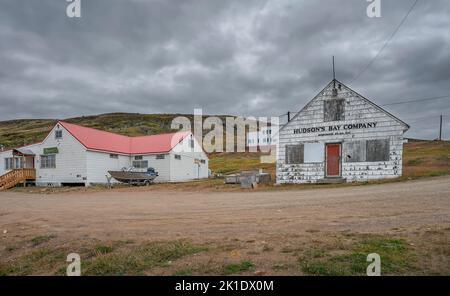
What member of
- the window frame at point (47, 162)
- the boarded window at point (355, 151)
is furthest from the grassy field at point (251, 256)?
the window frame at point (47, 162)

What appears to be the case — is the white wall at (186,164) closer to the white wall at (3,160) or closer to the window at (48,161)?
the window at (48,161)

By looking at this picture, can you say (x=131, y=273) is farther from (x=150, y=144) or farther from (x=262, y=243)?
(x=150, y=144)

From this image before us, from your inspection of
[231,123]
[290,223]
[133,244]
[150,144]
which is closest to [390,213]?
[290,223]

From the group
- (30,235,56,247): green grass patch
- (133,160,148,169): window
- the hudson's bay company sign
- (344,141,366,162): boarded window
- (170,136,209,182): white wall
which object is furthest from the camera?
(133,160,148,169): window

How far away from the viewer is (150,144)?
38.4 metres

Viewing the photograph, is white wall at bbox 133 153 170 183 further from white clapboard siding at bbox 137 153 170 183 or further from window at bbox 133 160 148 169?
window at bbox 133 160 148 169

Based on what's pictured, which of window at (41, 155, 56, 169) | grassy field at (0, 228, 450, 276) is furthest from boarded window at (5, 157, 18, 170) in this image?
grassy field at (0, 228, 450, 276)

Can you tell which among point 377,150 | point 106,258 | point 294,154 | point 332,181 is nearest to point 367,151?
point 377,150

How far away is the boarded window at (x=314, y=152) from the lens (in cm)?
2461

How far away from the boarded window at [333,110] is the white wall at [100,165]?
74.0 ft

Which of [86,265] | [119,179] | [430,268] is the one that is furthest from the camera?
[119,179]

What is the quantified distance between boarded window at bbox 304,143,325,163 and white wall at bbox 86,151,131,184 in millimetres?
20605

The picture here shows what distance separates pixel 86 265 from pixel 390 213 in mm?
8133

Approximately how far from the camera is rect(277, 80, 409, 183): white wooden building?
74.8 feet
